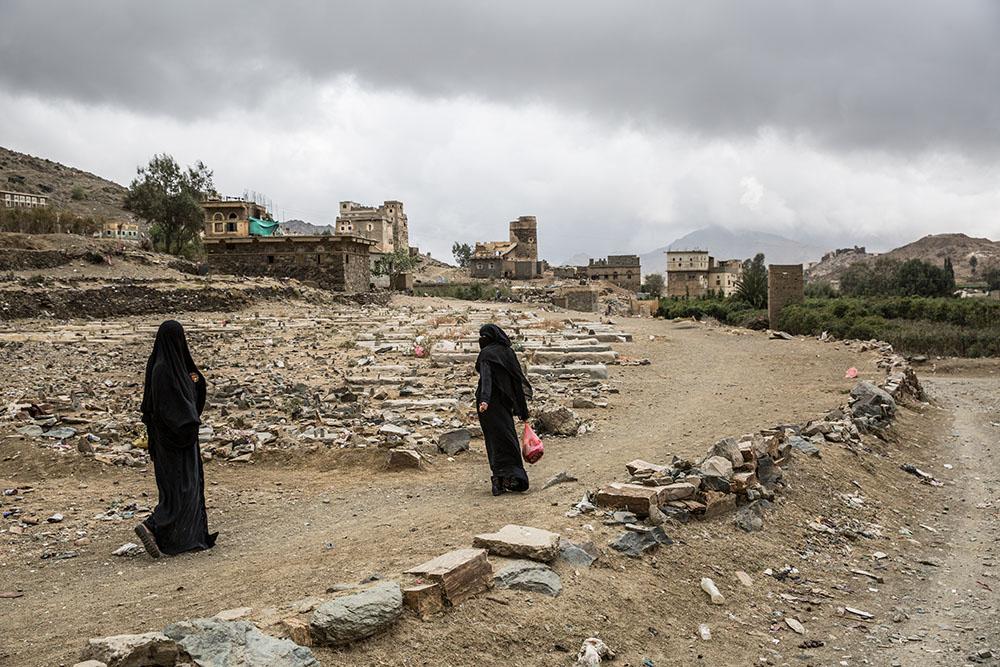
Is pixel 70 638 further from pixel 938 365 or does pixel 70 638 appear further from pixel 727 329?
pixel 727 329

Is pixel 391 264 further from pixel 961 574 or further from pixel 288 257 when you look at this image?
pixel 961 574

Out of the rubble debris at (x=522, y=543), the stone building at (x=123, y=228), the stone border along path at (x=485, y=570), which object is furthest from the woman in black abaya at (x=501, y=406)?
the stone building at (x=123, y=228)

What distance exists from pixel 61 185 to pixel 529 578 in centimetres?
7533

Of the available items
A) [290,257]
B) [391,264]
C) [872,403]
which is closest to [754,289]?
[290,257]

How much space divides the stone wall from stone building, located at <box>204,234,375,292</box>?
17.3 m

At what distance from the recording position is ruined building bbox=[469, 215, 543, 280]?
62938 mm

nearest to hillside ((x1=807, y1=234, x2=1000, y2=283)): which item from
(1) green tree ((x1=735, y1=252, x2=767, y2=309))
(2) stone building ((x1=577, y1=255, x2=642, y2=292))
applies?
(2) stone building ((x1=577, y1=255, x2=642, y2=292))

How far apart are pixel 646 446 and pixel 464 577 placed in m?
4.67

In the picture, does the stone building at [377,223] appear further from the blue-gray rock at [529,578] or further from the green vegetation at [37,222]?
the blue-gray rock at [529,578]

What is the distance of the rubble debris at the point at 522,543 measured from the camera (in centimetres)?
422

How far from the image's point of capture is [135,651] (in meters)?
2.91

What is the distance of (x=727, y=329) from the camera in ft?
91.4

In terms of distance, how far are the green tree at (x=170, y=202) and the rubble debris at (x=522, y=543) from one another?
1436 inches

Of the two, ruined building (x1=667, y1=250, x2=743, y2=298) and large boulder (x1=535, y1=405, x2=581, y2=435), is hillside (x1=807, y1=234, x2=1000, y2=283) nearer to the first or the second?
ruined building (x1=667, y1=250, x2=743, y2=298)
